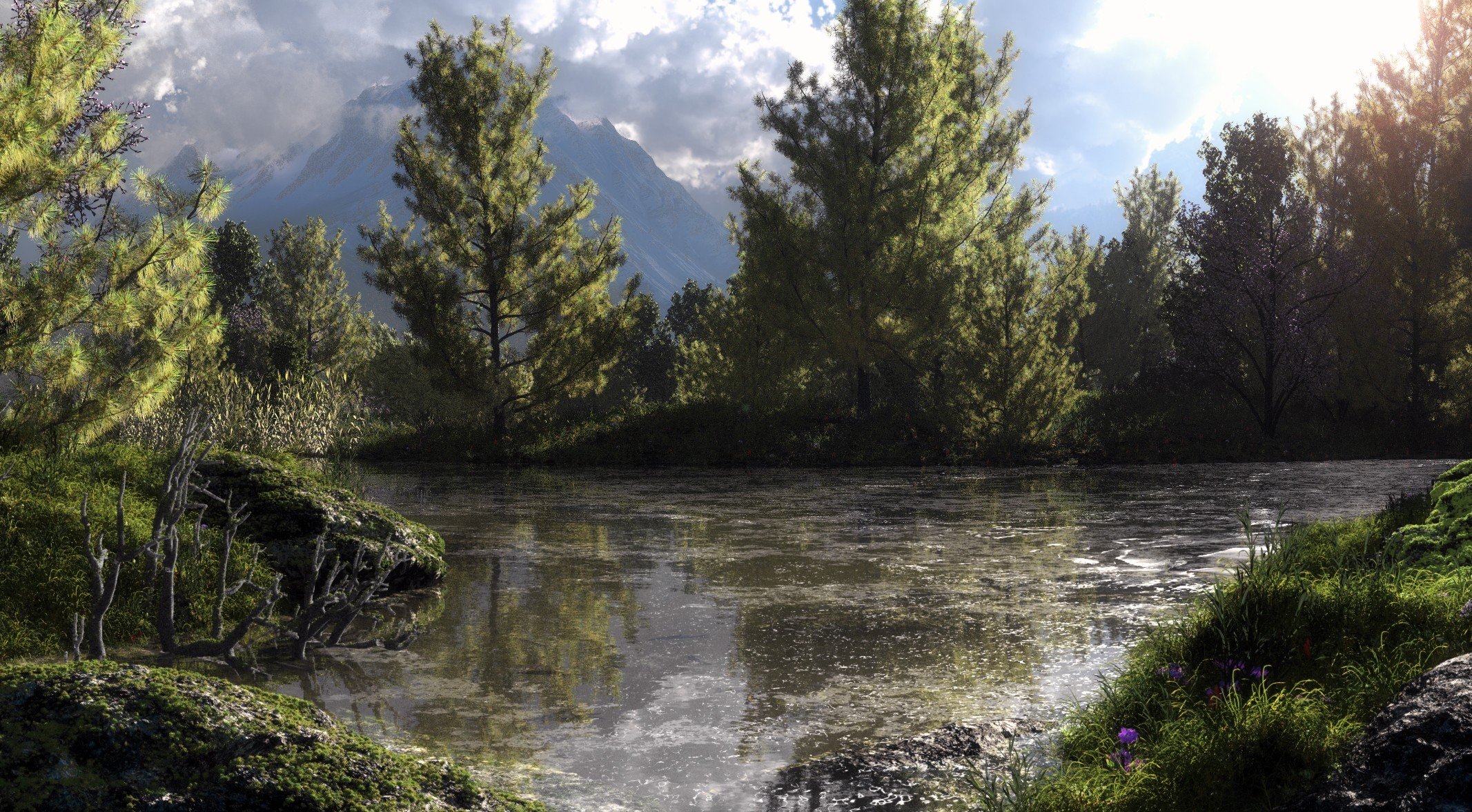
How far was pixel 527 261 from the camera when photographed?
25.4 meters

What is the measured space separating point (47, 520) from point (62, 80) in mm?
3743

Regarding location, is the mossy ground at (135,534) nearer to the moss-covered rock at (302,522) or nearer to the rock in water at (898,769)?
the moss-covered rock at (302,522)

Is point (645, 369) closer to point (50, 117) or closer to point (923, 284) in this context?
point (923, 284)

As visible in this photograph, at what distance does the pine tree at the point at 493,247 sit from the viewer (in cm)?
2455

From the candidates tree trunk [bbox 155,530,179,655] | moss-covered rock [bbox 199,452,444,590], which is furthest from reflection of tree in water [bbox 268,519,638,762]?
tree trunk [bbox 155,530,179,655]

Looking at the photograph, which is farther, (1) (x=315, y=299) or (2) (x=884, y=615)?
(1) (x=315, y=299)

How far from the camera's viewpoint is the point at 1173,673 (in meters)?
4.83

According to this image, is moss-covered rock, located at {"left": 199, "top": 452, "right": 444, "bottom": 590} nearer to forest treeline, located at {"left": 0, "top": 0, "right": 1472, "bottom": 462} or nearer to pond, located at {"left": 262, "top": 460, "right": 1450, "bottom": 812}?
pond, located at {"left": 262, "top": 460, "right": 1450, "bottom": 812}

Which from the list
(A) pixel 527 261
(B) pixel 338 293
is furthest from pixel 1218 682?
(B) pixel 338 293

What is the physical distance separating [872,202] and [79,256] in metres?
17.2

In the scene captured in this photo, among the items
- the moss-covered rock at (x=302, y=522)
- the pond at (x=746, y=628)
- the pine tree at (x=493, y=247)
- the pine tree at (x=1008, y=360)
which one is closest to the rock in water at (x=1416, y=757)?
the pond at (x=746, y=628)

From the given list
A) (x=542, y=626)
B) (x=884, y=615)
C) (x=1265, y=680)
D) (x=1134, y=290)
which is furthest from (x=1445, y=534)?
(x=1134, y=290)

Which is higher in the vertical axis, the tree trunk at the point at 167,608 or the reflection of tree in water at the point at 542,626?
the tree trunk at the point at 167,608

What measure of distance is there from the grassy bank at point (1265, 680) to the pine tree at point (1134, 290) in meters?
28.8
